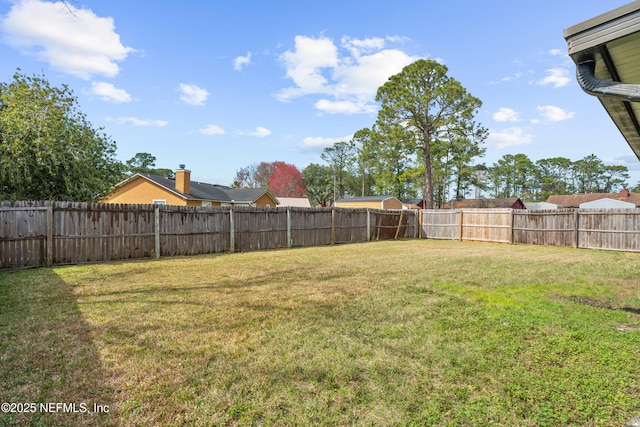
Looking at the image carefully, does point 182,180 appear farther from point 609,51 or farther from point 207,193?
point 609,51

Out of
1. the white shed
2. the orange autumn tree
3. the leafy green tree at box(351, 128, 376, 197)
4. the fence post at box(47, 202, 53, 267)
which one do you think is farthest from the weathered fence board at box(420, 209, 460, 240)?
the orange autumn tree

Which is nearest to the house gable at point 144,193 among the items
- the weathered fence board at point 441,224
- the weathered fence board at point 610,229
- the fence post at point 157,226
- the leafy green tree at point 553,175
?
the fence post at point 157,226

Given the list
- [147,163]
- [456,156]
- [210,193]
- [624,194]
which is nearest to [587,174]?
[624,194]

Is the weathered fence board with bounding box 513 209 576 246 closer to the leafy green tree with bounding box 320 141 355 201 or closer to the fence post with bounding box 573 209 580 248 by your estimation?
the fence post with bounding box 573 209 580 248

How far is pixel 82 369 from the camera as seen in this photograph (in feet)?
8.77

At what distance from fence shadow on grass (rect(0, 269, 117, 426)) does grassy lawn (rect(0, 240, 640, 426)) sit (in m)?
0.02

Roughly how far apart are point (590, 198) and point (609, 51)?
5430 cm

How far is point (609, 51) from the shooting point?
2594mm

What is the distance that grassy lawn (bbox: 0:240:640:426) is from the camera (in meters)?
2.17

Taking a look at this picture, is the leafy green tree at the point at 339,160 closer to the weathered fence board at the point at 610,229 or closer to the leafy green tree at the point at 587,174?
the weathered fence board at the point at 610,229

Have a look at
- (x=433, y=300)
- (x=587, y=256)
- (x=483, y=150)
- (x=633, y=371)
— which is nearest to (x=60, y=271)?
(x=433, y=300)

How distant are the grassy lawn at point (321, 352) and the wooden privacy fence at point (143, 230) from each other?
2.00m

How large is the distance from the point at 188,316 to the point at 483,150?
30803 mm

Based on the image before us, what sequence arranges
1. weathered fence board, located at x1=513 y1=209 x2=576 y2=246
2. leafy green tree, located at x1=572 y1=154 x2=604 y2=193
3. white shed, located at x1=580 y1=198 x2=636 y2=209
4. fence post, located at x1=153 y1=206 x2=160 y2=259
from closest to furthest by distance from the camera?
1. fence post, located at x1=153 y1=206 x2=160 y2=259
2. weathered fence board, located at x1=513 y1=209 x2=576 y2=246
3. white shed, located at x1=580 y1=198 x2=636 y2=209
4. leafy green tree, located at x1=572 y1=154 x2=604 y2=193
